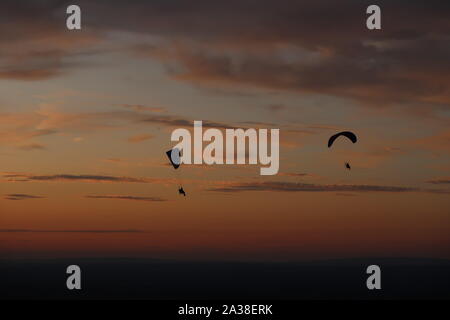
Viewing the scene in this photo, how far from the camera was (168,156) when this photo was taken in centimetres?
3728

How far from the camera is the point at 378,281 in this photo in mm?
33344
